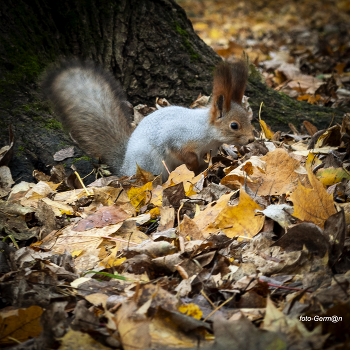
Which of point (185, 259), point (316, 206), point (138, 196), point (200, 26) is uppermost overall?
point (200, 26)

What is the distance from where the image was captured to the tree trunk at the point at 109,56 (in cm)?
266

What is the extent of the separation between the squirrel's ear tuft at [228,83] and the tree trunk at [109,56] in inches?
20.7

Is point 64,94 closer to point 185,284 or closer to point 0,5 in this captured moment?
point 0,5

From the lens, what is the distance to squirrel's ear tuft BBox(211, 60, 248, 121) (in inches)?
102

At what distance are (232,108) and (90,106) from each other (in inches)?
43.0

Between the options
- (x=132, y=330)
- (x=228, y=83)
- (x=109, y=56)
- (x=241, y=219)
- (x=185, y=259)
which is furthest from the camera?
(x=109, y=56)

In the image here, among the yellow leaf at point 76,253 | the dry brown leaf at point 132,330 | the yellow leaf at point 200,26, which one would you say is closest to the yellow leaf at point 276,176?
the yellow leaf at point 76,253

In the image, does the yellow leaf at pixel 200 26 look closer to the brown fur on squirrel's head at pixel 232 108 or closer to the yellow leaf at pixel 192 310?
the brown fur on squirrel's head at pixel 232 108

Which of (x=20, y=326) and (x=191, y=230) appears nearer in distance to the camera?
(x=20, y=326)

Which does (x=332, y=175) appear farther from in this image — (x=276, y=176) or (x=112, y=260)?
(x=112, y=260)

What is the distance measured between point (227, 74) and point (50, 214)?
1510mm

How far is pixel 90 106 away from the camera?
2881 millimetres

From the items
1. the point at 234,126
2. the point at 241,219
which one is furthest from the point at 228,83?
the point at 241,219

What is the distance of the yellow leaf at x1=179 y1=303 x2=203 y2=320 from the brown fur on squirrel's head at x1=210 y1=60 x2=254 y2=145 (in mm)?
1818
